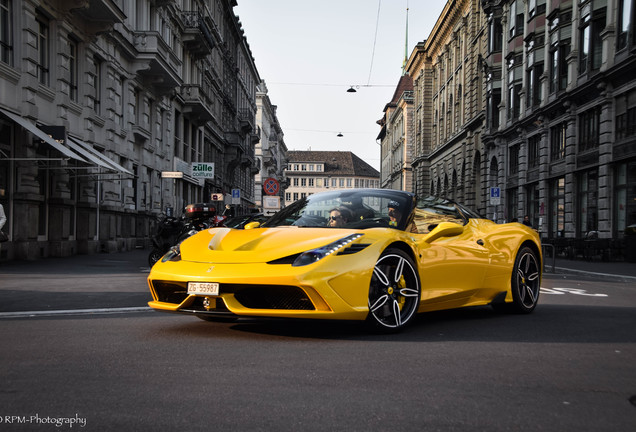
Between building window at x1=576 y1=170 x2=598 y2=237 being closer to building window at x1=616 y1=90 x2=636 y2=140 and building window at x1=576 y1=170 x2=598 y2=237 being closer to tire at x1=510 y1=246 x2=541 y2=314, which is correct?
building window at x1=616 y1=90 x2=636 y2=140

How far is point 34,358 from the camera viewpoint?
14.5 feet

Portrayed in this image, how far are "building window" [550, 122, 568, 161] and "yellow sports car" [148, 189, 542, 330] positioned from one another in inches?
1017

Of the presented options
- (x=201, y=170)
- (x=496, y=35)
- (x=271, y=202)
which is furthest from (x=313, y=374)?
(x=496, y=35)

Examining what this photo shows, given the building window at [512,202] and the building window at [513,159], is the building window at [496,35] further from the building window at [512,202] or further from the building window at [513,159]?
the building window at [512,202]

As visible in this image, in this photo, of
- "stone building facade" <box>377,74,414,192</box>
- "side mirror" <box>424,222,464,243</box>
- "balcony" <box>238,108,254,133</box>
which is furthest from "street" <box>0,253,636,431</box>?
"stone building facade" <box>377,74,414,192</box>

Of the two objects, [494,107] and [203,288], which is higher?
[494,107]

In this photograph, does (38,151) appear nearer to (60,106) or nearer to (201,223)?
(60,106)

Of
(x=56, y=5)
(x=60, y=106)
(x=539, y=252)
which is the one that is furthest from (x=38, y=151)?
(x=539, y=252)

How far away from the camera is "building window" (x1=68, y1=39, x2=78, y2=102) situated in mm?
20984

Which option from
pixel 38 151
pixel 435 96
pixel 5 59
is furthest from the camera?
pixel 435 96

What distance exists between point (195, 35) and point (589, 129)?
20764 millimetres

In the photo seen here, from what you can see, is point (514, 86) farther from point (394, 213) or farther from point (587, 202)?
point (394, 213)

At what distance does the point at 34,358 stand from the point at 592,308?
20.1 feet

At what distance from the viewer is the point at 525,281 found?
7.45 meters
